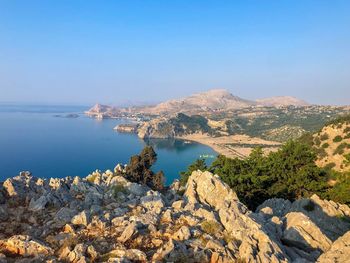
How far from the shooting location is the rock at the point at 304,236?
17422mm

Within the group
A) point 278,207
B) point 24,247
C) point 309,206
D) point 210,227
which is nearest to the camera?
point 24,247

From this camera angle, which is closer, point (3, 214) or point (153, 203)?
point (3, 214)

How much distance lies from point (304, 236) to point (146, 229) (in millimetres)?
8873

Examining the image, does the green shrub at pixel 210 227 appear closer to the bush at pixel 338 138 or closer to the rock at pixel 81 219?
the rock at pixel 81 219

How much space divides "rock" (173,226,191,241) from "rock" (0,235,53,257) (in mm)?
6056

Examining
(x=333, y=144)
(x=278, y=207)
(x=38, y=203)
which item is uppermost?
(x=38, y=203)

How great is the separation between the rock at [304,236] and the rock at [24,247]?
12.8m

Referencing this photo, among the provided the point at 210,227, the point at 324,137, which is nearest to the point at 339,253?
the point at 210,227

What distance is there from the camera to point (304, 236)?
58.4 ft

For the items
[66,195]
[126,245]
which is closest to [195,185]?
[66,195]

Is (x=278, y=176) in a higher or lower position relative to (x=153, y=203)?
lower

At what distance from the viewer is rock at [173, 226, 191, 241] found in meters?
15.9

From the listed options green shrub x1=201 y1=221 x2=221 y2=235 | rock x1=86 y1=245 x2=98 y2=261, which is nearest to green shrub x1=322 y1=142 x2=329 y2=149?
green shrub x1=201 y1=221 x2=221 y2=235

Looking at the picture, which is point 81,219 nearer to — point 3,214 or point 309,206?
point 3,214
